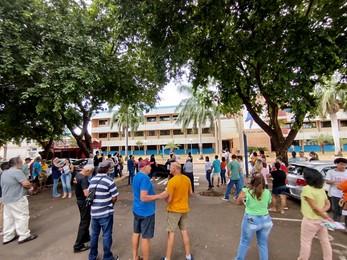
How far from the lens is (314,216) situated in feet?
10.4

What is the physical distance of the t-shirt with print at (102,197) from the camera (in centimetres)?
347

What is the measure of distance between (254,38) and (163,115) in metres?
38.6

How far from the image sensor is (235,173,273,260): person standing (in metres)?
3.05

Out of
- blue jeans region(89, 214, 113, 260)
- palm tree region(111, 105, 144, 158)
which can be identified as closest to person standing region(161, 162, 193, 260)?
blue jeans region(89, 214, 113, 260)

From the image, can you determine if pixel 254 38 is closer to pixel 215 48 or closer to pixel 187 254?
pixel 215 48

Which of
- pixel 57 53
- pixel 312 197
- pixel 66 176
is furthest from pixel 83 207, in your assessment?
pixel 57 53

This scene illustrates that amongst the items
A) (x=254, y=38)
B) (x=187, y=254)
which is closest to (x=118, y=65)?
(x=254, y=38)

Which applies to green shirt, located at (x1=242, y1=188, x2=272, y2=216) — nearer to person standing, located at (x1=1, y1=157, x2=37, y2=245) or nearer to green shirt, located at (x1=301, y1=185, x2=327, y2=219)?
green shirt, located at (x1=301, y1=185, x2=327, y2=219)

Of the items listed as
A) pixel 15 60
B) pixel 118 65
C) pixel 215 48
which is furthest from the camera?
pixel 118 65

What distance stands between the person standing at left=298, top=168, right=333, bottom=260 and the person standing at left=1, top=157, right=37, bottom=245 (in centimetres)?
540

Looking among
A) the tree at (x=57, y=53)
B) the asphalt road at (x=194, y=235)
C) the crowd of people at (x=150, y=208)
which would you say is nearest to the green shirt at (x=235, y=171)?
the asphalt road at (x=194, y=235)

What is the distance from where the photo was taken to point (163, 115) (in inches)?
1789

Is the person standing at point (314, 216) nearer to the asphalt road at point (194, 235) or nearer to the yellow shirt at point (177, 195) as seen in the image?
the asphalt road at point (194, 235)

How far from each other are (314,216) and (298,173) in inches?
181
